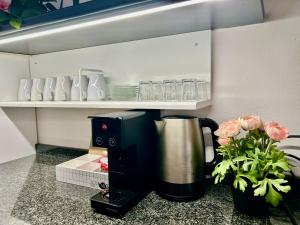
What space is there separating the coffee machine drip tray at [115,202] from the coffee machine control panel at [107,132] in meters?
0.17

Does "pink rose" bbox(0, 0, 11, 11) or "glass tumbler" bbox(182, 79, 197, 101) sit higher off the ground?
"pink rose" bbox(0, 0, 11, 11)

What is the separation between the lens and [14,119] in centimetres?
142

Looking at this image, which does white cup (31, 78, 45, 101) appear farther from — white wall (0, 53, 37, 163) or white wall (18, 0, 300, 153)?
white wall (18, 0, 300, 153)

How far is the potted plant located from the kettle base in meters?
0.13


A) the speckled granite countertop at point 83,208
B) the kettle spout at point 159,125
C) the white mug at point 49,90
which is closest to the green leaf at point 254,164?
the speckled granite countertop at point 83,208

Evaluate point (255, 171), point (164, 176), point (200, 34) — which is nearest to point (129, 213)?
point (164, 176)

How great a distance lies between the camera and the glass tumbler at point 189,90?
0.93 meters

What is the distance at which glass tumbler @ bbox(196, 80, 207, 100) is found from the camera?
0.94 meters

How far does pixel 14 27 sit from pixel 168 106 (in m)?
0.62

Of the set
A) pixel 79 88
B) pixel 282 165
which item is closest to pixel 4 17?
pixel 79 88

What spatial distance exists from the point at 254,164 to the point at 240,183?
0.07 m

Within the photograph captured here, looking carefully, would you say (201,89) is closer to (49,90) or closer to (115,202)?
(115,202)

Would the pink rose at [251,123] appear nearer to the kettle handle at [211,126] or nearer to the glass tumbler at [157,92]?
the kettle handle at [211,126]

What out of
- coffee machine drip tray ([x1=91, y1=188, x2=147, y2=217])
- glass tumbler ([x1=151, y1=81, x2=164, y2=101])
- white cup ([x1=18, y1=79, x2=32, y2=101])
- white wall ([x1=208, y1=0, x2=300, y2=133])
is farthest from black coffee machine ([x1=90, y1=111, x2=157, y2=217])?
white cup ([x1=18, y1=79, x2=32, y2=101])
